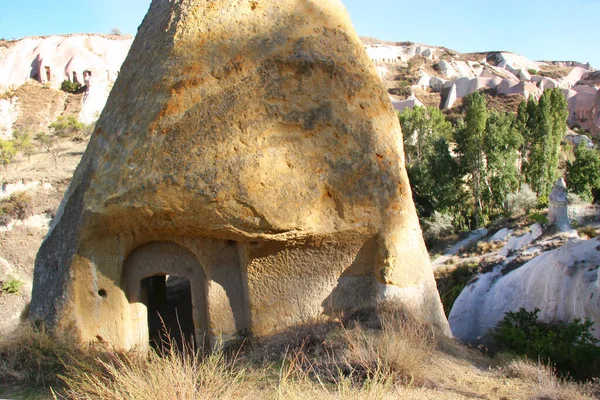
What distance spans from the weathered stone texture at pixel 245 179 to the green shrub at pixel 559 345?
1754 millimetres

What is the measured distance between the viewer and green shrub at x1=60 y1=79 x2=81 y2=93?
133 feet

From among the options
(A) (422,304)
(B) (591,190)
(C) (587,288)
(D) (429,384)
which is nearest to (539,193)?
(B) (591,190)

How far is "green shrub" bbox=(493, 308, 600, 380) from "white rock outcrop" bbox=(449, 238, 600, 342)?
422mm

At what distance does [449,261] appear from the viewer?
15.8 m

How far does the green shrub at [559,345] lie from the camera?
16.6ft

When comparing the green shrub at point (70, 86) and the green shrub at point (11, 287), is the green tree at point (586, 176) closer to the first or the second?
the green shrub at point (11, 287)

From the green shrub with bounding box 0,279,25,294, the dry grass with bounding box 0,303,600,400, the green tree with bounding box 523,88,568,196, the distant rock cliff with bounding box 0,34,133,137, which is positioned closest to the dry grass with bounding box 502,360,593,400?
the dry grass with bounding box 0,303,600,400

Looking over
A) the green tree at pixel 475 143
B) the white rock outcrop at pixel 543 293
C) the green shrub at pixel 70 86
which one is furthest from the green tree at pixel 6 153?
the white rock outcrop at pixel 543 293

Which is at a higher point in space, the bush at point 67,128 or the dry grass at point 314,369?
the bush at point 67,128

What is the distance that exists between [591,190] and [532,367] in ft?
64.4

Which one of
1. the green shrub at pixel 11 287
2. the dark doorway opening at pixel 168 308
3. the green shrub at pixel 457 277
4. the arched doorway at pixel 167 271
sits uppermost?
the arched doorway at pixel 167 271

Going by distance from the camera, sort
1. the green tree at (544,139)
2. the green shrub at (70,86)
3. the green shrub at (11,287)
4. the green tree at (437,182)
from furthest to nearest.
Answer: the green shrub at (70,86), the green tree at (544,139), the green tree at (437,182), the green shrub at (11,287)

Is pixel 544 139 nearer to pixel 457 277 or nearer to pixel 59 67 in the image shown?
pixel 457 277

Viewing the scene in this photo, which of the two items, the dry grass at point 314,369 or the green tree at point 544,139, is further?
the green tree at point 544,139
